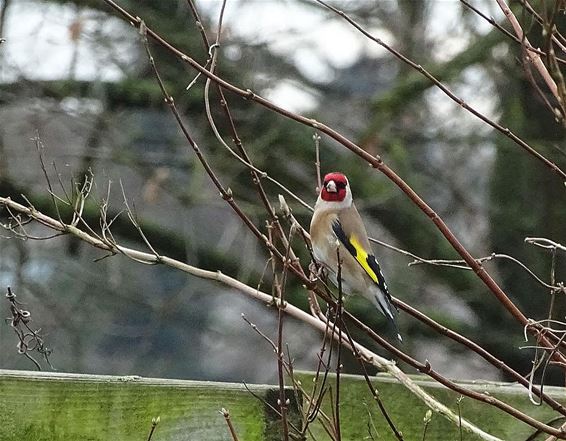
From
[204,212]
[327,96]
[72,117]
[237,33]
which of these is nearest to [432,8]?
[327,96]

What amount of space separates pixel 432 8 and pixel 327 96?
4.07 feet

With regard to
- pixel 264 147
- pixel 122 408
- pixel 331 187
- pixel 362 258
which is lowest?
pixel 122 408

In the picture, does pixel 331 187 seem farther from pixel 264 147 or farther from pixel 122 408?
pixel 264 147

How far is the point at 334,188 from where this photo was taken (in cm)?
419

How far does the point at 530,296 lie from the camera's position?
9.02 metres

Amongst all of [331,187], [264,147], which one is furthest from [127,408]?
[264,147]

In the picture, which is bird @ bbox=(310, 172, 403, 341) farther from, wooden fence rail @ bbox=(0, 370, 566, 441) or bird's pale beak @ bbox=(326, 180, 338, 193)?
wooden fence rail @ bbox=(0, 370, 566, 441)

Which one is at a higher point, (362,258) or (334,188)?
(334,188)

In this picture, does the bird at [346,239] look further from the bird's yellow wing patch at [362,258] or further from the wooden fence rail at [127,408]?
the wooden fence rail at [127,408]

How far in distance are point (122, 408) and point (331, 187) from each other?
2.18m

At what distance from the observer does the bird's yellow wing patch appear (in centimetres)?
404

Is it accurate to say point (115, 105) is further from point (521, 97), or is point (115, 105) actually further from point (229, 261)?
point (521, 97)

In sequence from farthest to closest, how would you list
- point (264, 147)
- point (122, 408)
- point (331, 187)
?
1. point (264, 147)
2. point (331, 187)
3. point (122, 408)

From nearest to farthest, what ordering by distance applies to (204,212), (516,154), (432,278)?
(516,154)
(432,278)
(204,212)
